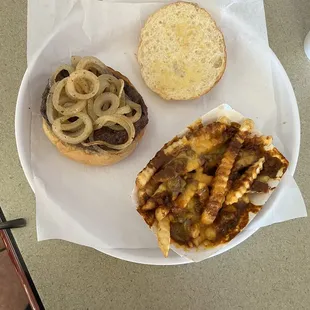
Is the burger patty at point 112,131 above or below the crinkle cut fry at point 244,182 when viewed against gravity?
above

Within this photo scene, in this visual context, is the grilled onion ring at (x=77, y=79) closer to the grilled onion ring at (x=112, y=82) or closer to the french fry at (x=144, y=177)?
the grilled onion ring at (x=112, y=82)

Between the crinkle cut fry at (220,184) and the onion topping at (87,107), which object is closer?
the crinkle cut fry at (220,184)

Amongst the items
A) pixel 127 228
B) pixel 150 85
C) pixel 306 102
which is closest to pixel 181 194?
pixel 127 228

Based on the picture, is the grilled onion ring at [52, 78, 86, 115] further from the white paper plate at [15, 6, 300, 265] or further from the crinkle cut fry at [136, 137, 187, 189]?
the crinkle cut fry at [136, 137, 187, 189]

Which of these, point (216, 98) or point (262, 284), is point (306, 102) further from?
point (262, 284)

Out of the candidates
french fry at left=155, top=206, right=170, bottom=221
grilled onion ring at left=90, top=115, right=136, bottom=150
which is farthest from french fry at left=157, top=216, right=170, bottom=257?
grilled onion ring at left=90, top=115, right=136, bottom=150

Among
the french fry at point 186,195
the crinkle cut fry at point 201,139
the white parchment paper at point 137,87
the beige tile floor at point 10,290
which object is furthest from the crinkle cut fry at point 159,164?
the beige tile floor at point 10,290
